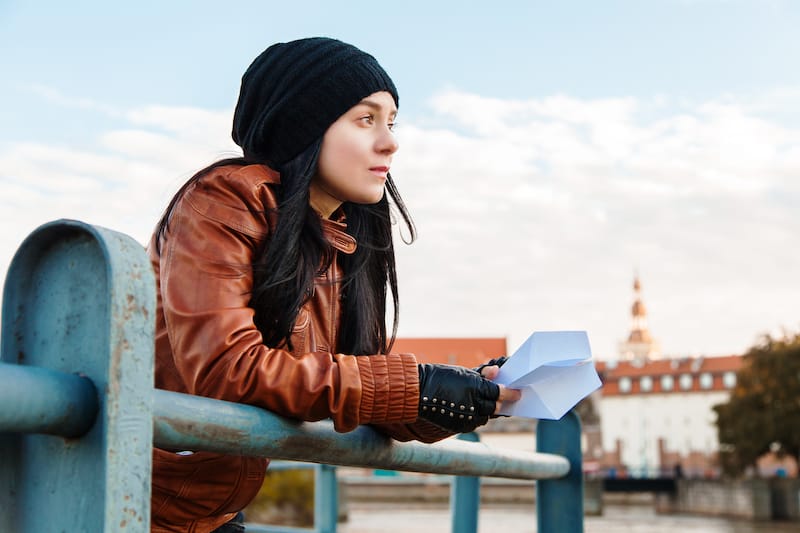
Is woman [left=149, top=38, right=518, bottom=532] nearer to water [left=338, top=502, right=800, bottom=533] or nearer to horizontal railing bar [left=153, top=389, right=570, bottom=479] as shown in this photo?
horizontal railing bar [left=153, top=389, right=570, bottom=479]

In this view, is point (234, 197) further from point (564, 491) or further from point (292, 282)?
point (564, 491)

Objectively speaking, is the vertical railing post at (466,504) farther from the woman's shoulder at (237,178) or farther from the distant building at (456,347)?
the distant building at (456,347)

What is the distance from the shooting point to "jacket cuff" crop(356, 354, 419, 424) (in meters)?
1.34

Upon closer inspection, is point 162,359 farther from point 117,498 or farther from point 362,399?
point 117,498

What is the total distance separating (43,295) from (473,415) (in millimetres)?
754

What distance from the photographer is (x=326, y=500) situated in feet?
13.3

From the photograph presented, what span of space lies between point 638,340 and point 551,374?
12032 cm

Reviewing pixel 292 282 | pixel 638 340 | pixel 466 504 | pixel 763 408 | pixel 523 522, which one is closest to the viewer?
pixel 292 282

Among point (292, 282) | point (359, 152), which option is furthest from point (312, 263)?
point (359, 152)

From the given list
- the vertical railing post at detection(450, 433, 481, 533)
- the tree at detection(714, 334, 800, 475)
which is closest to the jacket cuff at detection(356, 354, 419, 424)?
the vertical railing post at detection(450, 433, 481, 533)

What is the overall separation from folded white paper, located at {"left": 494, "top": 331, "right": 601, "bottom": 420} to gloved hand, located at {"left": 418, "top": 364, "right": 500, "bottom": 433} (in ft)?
0.14

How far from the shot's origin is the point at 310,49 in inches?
70.7

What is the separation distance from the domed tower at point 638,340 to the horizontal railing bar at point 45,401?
117m

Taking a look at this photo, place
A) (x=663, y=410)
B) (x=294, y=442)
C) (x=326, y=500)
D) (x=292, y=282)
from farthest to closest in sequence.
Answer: (x=663, y=410), (x=326, y=500), (x=292, y=282), (x=294, y=442)
